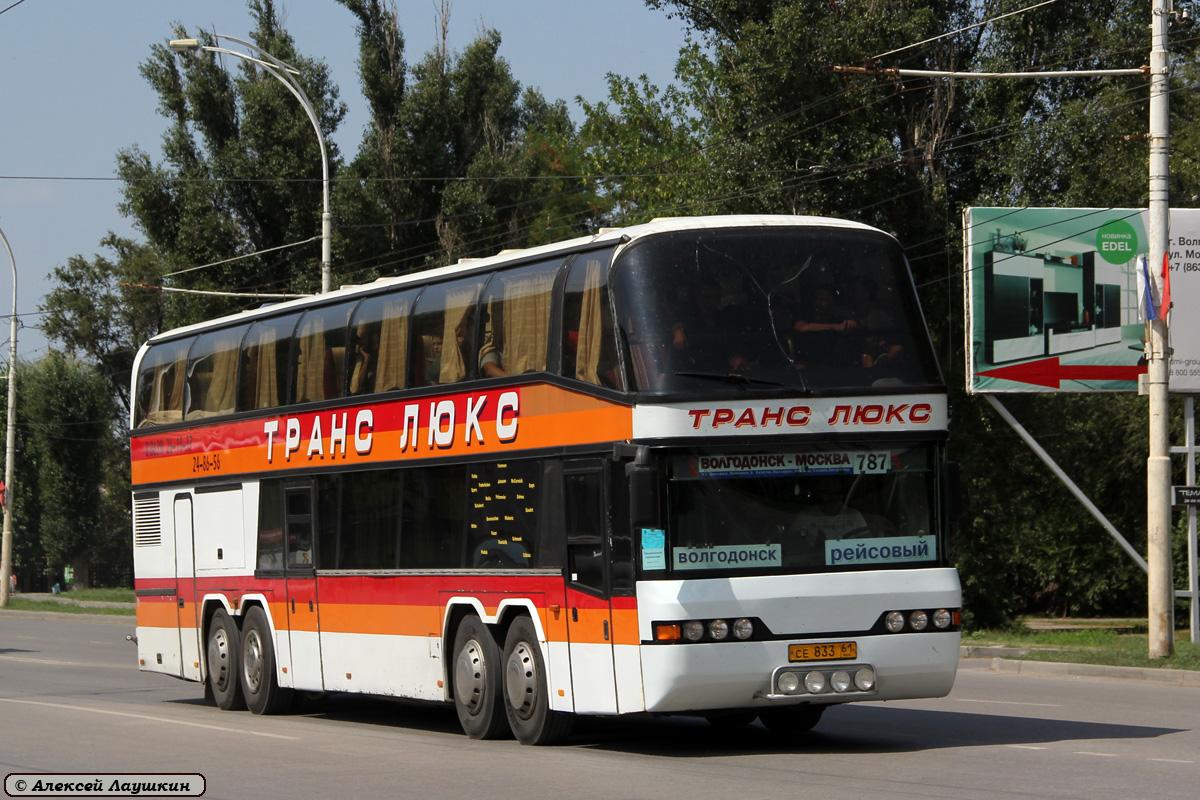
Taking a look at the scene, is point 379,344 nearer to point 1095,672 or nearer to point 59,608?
point 1095,672

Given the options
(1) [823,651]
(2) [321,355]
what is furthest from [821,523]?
(2) [321,355]

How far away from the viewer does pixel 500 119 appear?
51281 millimetres

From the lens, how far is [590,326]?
12484 millimetres

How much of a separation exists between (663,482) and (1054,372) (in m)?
15.7

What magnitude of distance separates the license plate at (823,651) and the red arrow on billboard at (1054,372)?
14.7 m

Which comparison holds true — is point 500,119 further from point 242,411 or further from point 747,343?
point 747,343

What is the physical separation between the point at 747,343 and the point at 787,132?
60.6ft

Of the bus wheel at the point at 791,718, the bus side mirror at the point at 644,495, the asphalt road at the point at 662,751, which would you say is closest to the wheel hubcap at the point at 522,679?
the asphalt road at the point at 662,751

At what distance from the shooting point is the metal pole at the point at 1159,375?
2070cm

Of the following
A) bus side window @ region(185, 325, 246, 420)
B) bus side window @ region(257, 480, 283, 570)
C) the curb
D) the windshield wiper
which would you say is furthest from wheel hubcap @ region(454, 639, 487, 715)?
the curb

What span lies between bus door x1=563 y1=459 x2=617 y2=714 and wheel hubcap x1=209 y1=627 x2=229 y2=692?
705 cm

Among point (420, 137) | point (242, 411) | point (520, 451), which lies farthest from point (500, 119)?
point (520, 451)

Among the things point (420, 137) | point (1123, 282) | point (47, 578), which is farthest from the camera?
point (47, 578)

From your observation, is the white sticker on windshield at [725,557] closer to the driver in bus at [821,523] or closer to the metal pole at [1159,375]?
the driver in bus at [821,523]
